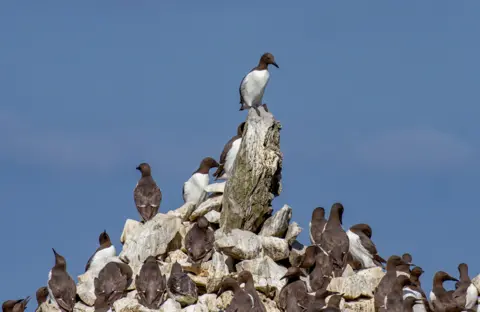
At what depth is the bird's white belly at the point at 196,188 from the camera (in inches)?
1581

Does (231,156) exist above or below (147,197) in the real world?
above

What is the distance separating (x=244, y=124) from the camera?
39.6 metres

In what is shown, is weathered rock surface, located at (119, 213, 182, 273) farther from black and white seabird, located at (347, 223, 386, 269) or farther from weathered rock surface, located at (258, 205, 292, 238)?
black and white seabird, located at (347, 223, 386, 269)

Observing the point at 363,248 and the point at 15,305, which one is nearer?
the point at 15,305

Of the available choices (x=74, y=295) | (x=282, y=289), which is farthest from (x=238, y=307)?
(x=74, y=295)

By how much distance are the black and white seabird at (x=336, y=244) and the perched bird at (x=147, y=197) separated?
358cm

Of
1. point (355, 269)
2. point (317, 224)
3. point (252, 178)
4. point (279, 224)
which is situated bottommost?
point (355, 269)

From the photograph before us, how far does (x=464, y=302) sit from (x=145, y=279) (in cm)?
686

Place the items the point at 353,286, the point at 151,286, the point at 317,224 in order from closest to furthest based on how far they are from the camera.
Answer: the point at 151,286
the point at 353,286
the point at 317,224

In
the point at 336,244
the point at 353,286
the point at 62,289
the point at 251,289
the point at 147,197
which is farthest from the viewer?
the point at 147,197

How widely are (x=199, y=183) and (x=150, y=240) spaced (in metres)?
2.94

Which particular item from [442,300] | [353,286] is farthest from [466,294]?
[353,286]

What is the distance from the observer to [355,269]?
39031mm

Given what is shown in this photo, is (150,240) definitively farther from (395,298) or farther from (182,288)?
(395,298)
